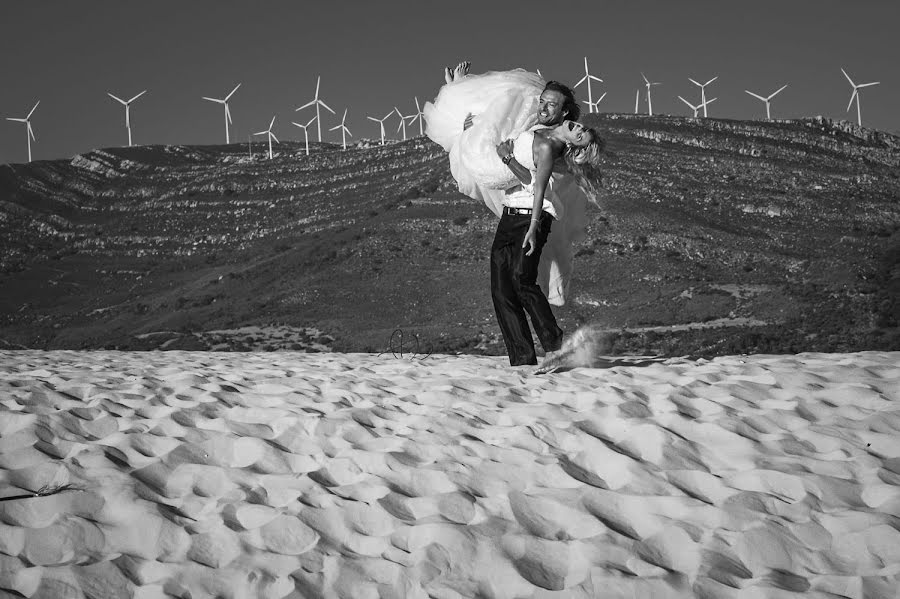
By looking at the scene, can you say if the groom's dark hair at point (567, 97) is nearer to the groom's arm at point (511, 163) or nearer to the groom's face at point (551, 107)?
the groom's face at point (551, 107)

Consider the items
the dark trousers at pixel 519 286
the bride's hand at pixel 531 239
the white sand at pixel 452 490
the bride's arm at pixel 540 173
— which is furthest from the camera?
the dark trousers at pixel 519 286

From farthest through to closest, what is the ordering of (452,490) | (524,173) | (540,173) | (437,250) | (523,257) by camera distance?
(437,250), (523,257), (524,173), (540,173), (452,490)

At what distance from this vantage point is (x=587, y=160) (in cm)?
607

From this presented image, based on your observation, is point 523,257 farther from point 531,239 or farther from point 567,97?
point 567,97

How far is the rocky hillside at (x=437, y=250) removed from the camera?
65.3ft

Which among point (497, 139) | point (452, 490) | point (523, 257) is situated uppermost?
point (497, 139)

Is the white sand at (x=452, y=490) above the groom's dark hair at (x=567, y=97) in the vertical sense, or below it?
below

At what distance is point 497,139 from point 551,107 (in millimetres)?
482

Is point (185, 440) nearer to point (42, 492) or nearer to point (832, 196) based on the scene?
point (42, 492)

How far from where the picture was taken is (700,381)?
18.6 feet

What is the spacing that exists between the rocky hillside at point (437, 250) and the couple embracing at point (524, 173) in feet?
3.75

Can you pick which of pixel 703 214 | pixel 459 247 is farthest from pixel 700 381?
pixel 703 214

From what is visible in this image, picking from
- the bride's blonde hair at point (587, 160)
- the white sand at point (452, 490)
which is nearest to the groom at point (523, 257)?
the bride's blonde hair at point (587, 160)

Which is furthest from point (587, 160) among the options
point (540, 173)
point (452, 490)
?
point (452, 490)
